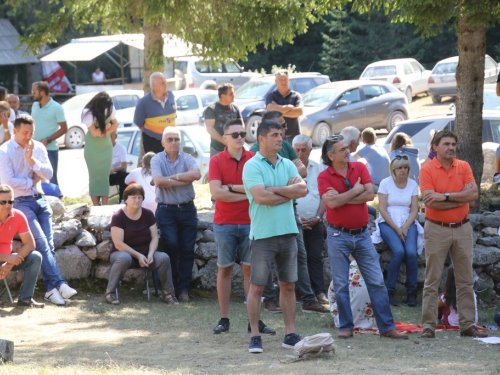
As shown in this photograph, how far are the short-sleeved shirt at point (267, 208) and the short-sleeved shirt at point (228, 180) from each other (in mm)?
857

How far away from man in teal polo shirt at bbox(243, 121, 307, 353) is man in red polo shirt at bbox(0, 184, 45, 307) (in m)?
2.99

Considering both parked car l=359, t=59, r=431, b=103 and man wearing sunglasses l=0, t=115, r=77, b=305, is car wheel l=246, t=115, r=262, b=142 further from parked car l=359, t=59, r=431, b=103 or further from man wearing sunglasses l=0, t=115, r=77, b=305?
man wearing sunglasses l=0, t=115, r=77, b=305

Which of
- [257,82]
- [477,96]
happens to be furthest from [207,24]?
[257,82]

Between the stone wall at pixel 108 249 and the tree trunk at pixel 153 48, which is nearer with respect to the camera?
the stone wall at pixel 108 249

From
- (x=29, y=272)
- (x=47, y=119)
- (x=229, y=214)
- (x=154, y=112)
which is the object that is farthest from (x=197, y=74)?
(x=229, y=214)

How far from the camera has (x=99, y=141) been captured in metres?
11.6

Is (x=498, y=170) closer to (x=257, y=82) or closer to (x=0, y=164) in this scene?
(x=0, y=164)

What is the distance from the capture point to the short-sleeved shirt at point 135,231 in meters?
9.62

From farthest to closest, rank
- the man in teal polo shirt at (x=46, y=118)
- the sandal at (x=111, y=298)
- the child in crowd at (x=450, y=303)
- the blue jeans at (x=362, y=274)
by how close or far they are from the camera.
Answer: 1. the man in teal polo shirt at (x=46, y=118)
2. the sandal at (x=111, y=298)
3. the child in crowd at (x=450, y=303)
4. the blue jeans at (x=362, y=274)

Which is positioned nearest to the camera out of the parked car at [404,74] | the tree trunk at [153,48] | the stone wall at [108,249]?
the stone wall at [108,249]

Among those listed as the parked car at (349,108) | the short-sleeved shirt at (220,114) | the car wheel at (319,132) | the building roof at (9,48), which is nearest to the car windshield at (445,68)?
the parked car at (349,108)

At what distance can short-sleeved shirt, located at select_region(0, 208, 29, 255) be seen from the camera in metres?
8.96

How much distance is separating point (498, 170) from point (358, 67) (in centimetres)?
2891

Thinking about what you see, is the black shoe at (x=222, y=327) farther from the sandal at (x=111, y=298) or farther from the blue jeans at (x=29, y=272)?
the blue jeans at (x=29, y=272)
